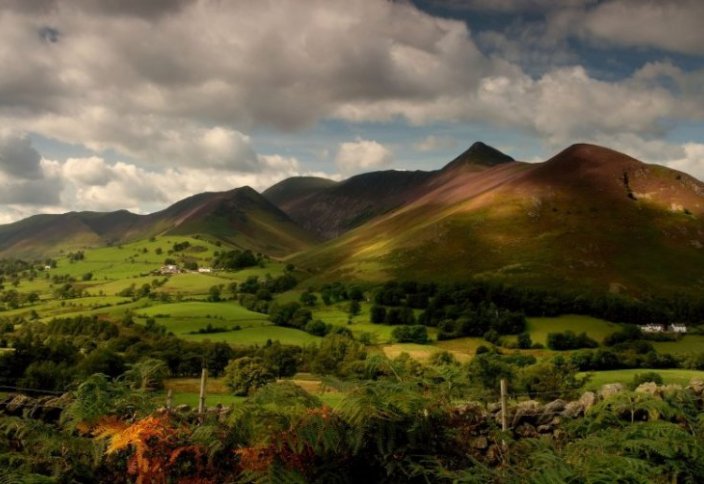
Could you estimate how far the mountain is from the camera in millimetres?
122688

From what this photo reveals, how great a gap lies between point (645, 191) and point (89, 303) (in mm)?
150583

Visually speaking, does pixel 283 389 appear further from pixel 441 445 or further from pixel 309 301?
pixel 309 301

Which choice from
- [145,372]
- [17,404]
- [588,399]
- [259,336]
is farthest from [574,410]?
[259,336]

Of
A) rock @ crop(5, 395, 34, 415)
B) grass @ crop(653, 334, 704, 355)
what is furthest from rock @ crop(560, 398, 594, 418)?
grass @ crop(653, 334, 704, 355)

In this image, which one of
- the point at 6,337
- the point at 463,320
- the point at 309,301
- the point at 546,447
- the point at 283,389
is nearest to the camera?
the point at 546,447

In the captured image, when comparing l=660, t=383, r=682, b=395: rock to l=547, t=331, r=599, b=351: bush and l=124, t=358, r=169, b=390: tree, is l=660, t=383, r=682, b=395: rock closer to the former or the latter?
l=124, t=358, r=169, b=390: tree

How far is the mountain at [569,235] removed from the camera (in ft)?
403

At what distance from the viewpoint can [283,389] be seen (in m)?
5.36

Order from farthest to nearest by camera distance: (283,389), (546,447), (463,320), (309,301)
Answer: (309,301) < (463,320) < (283,389) < (546,447)

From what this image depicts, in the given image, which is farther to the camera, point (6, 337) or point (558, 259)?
point (558, 259)

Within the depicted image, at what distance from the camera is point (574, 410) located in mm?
11641

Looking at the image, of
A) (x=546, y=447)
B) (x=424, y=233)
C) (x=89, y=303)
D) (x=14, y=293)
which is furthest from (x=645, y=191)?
(x=14, y=293)

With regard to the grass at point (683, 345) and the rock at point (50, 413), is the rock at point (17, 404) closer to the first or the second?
the rock at point (50, 413)

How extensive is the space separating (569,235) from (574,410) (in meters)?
136
